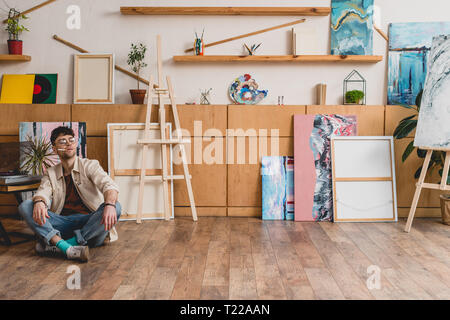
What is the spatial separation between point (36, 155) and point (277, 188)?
92.3 inches

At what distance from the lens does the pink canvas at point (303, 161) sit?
403 centimetres

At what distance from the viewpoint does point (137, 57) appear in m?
4.25

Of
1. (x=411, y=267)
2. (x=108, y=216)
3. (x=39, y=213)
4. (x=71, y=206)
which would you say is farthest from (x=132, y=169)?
(x=411, y=267)

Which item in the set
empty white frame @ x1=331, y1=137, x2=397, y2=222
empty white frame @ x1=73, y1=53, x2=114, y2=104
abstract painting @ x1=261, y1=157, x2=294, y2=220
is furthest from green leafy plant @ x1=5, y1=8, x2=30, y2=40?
empty white frame @ x1=331, y1=137, x2=397, y2=222

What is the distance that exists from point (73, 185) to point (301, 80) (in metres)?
2.55

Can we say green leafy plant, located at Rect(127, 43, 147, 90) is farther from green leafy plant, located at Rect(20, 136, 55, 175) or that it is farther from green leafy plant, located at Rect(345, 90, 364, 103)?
green leafy plant, located at Rect(345, 90, 364, 103)

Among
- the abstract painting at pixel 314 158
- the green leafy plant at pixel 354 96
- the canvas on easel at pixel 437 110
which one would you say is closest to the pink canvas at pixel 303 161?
the abstract painting at pixel 314 158

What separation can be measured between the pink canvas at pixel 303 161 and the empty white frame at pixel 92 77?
1984 millimetres

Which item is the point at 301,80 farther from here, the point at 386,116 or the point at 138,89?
the point at 138,89

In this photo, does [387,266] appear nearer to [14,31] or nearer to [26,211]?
[26,211]

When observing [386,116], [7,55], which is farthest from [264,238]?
[7,55]

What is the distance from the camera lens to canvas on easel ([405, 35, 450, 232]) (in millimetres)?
3330

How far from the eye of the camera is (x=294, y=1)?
4352 mm

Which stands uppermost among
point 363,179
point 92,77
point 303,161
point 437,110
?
point 92,77
